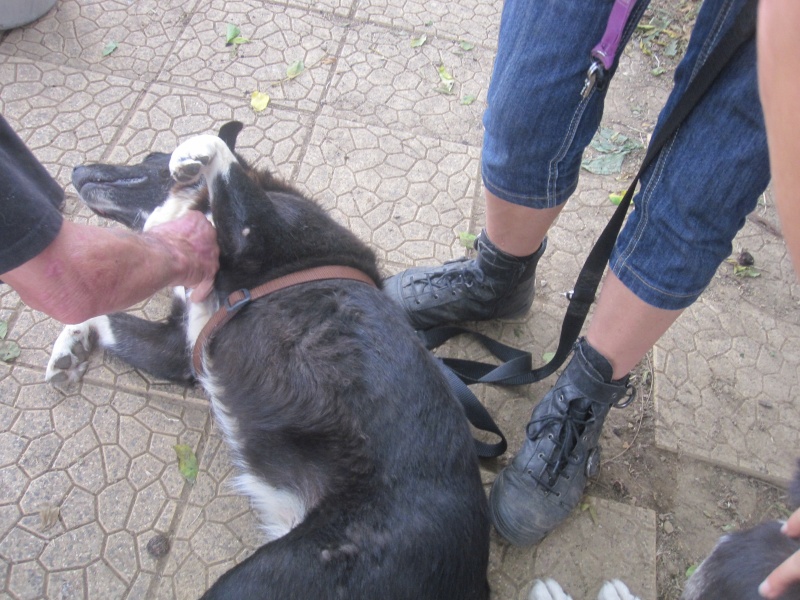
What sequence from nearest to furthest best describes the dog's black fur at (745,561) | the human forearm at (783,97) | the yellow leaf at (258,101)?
1. the human forearm at (783,97)
2. the dog's black fur at (745,561)
3. the yellow leaf at (258,101)

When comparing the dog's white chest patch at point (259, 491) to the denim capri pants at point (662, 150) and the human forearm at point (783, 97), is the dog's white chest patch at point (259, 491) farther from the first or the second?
the human forearm at point (783, 97)

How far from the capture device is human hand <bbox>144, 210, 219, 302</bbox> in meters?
2.01

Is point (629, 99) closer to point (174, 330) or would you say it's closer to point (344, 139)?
point (344, 139)

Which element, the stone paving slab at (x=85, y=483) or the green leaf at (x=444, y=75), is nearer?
the stone paving slab at (x=85, y=483)

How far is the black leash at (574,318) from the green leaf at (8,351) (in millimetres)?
1665

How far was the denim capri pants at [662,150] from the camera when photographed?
1538 mm

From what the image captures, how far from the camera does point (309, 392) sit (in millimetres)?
A: 1934

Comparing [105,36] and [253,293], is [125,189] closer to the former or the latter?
[253,293]

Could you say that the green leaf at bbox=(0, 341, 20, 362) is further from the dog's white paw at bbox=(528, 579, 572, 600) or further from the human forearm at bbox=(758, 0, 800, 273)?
the human forearm at bbox=(758, 0, 800, 273)

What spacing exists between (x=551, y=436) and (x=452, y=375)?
1.39 ft

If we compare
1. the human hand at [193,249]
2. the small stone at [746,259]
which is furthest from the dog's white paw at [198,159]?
the small stone at [746,259]

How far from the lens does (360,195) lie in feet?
10.2

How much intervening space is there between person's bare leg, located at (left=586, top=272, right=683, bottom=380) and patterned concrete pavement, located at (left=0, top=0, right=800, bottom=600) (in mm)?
616

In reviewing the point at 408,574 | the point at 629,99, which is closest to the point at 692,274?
the point at 408,574
